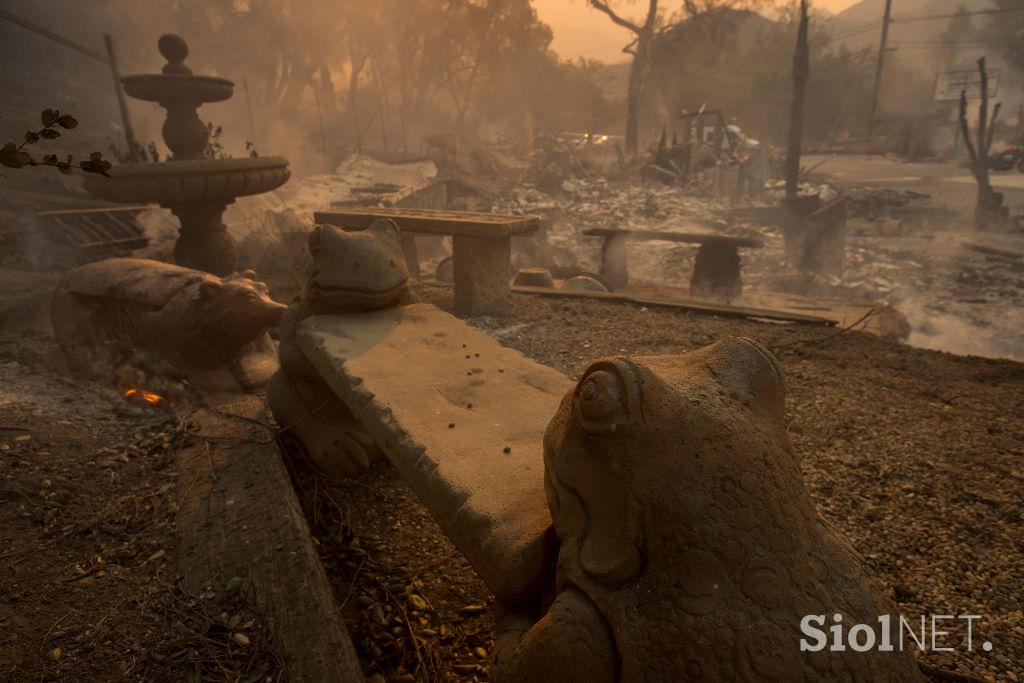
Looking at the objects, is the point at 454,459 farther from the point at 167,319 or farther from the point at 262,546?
the point at 167,319

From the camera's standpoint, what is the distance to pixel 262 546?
2.14 meters

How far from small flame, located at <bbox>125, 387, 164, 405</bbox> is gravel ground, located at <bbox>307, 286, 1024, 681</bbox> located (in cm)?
162

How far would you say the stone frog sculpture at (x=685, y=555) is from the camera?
1047mm

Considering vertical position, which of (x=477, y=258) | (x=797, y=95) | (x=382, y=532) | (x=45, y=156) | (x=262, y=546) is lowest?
(x=382, y=532)

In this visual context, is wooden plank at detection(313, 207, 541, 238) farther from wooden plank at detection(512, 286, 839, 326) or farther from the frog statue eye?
the frog statue eye

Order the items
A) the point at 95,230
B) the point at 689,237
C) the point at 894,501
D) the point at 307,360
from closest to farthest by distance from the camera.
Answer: the point at 894,501
the point at 307,360
the point at 95,230
the point at 689,237

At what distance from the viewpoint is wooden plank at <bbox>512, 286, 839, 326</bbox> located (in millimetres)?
5332

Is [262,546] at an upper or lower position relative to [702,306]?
upper

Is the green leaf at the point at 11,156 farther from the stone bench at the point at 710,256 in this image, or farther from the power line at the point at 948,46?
the power line at the point at 948,46

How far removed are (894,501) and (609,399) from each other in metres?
2.01

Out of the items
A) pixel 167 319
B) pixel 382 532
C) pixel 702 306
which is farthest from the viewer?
pixel 702 306

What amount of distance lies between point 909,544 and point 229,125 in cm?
2439

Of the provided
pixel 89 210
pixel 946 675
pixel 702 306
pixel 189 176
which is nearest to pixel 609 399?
pixel 946 675

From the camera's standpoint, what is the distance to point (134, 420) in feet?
11.2
